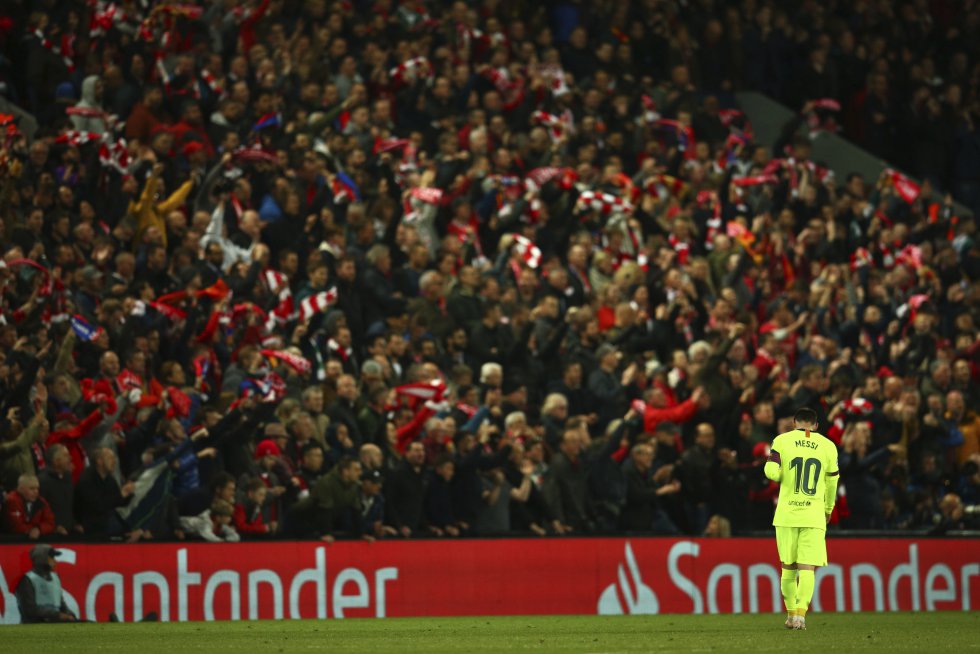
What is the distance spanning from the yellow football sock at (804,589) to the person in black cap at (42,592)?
654 centimetres

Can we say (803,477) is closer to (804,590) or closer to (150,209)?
(804,590)

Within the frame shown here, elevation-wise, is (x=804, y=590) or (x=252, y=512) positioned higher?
(x=252, y=512)

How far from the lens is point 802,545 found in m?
14.5

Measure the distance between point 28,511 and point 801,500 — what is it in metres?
6.80

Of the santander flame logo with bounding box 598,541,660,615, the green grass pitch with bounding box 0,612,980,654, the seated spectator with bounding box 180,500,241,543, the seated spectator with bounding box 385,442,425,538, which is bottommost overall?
the green grass pitch with bounding box 0,612,980,654

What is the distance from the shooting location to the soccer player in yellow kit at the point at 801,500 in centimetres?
1450

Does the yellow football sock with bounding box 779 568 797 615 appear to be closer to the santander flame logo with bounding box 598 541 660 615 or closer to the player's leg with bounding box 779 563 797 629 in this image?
the player's leg with bounding box 779 563 797 629

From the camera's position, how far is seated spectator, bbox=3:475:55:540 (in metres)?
15.8

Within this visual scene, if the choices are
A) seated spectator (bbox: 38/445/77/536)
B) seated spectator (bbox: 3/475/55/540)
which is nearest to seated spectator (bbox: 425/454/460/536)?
seated spectator (bbox: 38/445/77/536)

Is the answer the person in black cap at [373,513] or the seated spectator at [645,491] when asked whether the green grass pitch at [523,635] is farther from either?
the seated spectator at [645,491]

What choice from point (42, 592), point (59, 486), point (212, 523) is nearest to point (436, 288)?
point (212, 523)

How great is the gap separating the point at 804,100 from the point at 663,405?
10523 millimetres

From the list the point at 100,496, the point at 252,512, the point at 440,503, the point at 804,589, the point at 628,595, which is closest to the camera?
the point at 804,589

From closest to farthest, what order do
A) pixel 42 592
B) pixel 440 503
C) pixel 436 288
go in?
1. pixel 42 592
2. pixel 440 503
3. pixel 436 288
